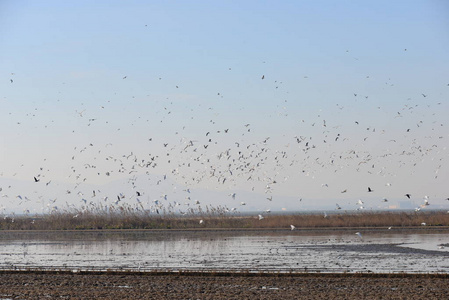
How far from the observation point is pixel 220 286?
20484 mm

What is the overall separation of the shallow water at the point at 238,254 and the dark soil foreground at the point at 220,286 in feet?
7.81

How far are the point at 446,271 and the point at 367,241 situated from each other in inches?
625

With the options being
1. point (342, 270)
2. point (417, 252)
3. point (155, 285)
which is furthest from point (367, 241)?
point (155, 285)

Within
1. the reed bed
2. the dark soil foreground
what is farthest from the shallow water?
the reed bed

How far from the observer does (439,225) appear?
54688mm

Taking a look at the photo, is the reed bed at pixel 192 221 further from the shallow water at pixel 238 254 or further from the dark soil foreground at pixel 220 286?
the dark soil foreground at pixel 220 286

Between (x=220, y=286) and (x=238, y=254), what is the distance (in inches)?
435

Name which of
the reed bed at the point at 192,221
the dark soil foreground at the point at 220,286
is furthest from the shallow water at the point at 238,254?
the reed bed at the point at 192,221

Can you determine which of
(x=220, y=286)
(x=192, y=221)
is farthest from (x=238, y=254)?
(x=192, y=221)

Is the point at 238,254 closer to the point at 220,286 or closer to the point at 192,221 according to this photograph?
the point at 220,286

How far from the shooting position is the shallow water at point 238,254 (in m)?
26.1

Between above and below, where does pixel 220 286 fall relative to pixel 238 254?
below

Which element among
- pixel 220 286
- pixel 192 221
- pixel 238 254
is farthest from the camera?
pixel 192 221

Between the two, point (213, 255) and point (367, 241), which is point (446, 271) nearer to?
point (213, 255)
